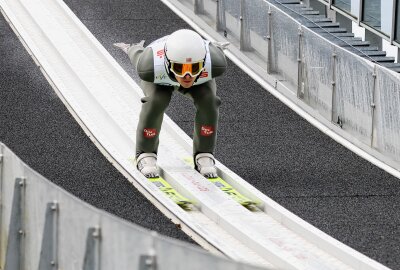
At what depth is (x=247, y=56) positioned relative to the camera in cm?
2072

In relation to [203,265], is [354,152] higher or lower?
lower

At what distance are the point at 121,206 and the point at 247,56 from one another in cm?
720

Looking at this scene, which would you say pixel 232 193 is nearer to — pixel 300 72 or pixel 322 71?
pixel 322 71

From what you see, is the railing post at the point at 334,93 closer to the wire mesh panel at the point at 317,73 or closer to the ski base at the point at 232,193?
the wire mesh panel at the point at 317,73

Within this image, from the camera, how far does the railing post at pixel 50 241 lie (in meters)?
9.77

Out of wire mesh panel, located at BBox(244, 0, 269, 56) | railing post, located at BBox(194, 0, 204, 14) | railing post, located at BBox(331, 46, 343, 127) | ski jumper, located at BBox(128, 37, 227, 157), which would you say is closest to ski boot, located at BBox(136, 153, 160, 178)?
ski jumper, located at BBox(128, 37, 227, 157)

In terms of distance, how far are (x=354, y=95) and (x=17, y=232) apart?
6.88 meters

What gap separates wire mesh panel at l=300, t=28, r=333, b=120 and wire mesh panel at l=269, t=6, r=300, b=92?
363 mm

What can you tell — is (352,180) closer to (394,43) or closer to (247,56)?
(247,56)

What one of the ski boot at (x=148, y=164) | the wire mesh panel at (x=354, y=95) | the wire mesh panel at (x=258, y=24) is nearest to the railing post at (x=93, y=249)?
the ski boot at (x=148, y=164)

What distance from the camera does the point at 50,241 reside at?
990cm

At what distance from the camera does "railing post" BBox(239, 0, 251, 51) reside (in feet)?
68.2

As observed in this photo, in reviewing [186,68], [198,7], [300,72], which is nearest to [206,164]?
[186,68]

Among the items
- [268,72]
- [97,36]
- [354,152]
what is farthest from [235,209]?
[97,36]
